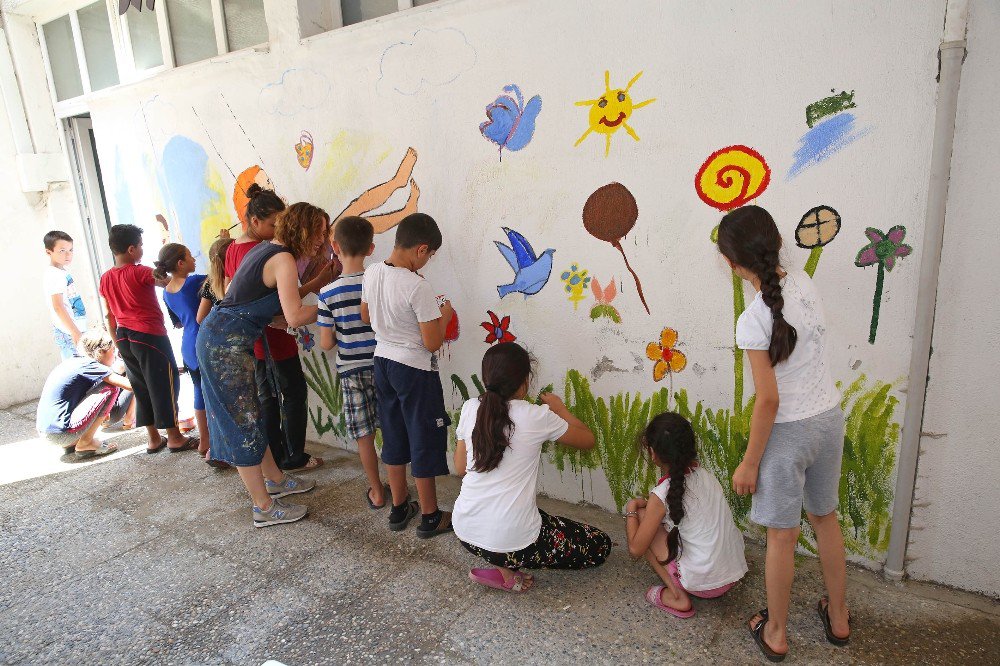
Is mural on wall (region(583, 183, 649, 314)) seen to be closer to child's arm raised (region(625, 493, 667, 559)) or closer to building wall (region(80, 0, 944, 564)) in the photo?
building wall (region(80, 0, 944, 564))

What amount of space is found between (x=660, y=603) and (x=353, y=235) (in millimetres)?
2012

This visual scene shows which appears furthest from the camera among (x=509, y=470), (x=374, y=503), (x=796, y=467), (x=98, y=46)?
(x=98, y=46)

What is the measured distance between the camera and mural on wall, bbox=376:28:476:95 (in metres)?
2.80

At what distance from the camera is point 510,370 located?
216 cm

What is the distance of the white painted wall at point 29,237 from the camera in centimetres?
520

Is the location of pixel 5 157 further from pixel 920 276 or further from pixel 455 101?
pixel 920 276

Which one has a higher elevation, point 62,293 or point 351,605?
point 62,293

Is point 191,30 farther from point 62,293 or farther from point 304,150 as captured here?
point 62,293

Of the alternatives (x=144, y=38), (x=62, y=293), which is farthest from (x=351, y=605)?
(x=144, y=38)

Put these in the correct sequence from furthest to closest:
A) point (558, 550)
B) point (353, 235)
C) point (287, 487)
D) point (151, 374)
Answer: point (151, 374)
point (287, 487)
point (353, 235)
point (558, 550)

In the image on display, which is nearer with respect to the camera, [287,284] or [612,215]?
[612,215]

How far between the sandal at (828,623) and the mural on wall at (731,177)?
1.46 metres

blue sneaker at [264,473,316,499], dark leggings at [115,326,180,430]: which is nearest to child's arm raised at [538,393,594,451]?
blue sneaker at [264,473,316,499]

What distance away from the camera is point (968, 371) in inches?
78.8
